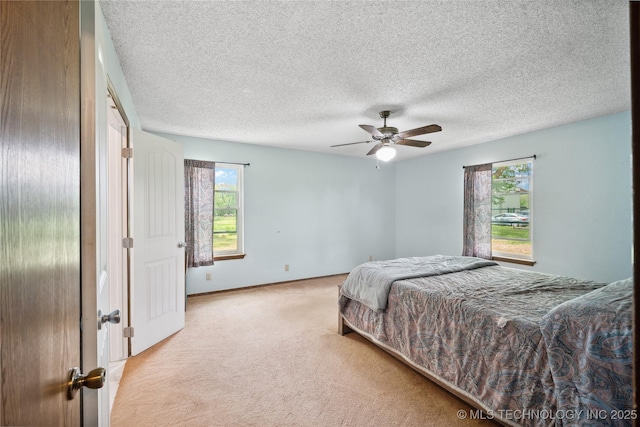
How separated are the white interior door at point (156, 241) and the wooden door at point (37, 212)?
2229 mm

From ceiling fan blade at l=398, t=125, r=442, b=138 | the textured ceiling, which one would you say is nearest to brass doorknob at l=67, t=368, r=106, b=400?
the textured ceiling

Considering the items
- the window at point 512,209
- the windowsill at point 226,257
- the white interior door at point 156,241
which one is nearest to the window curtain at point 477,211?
the window at point 512,209

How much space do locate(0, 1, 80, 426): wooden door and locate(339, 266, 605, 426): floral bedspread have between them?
201cm

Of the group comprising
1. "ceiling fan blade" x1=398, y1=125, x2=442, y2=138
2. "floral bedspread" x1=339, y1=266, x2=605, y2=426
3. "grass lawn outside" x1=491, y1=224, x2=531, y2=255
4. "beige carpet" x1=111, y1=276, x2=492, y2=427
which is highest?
"ceiling fan blade" x1=398, y1=125, x2=442, y2=138

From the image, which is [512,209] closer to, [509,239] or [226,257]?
[509,239]

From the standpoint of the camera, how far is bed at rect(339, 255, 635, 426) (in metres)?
1.36

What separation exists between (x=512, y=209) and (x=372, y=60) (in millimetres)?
3539

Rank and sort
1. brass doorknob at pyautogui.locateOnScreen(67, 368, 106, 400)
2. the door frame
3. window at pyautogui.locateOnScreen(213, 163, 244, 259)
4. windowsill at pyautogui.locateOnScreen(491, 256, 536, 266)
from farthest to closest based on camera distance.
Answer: window at pyautogui.locateOnScreen(213, 163, 244, 259)
windowsill at pyautogui.locateOnScreen(491, 256, 536, 266)
the door frame
brass doorknob at pyautogui.locateOnScreen(67, 368, 106, 400)

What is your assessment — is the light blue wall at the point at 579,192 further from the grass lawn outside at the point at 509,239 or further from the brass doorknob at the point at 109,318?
the brass doorknob at the point at 109,318

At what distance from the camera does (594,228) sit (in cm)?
349

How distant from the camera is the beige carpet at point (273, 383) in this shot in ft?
6.22

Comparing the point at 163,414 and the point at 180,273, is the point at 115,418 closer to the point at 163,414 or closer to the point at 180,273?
the point at 163,414

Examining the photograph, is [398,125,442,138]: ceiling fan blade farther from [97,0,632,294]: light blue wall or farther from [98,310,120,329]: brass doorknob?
[98,310,120,329]: brass doorknob

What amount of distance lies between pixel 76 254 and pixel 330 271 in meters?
5.19
